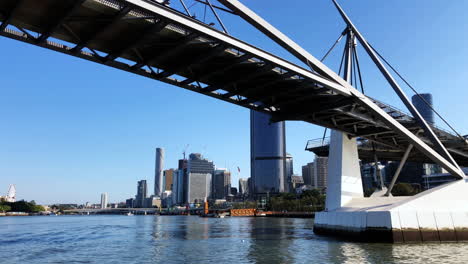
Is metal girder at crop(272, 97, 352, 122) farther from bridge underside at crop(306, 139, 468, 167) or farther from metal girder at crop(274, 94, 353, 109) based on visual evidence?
bridge underside at crop(306, 139, 468, 167)

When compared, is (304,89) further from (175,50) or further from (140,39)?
(140,39)

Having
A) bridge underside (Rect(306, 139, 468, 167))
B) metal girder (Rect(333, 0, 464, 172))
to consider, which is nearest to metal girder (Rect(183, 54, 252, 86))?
metal girder (Rect(333, 0, 464, 172))

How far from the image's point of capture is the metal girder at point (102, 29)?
56.9ft

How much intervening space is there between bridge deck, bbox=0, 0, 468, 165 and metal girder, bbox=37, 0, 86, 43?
0.15ft

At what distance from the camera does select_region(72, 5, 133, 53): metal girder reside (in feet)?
56.9

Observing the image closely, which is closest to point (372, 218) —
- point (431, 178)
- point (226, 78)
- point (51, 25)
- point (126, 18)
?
point (226, 78)

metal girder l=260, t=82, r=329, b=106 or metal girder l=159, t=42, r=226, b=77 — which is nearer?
metal girder l=159, t=42, r=226, b=77

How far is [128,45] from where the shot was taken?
21.5m

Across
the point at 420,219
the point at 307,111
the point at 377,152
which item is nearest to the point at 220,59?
the point at 307,111

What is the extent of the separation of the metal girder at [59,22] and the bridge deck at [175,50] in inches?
1.8

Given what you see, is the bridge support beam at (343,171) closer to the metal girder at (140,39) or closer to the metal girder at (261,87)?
the metal girder at (261,87)

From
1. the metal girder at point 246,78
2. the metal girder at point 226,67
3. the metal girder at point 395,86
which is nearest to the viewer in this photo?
the metal girder at point 226,67

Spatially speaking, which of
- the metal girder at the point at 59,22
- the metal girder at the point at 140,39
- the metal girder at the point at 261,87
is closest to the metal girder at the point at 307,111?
the metal girder at the point at 261,87

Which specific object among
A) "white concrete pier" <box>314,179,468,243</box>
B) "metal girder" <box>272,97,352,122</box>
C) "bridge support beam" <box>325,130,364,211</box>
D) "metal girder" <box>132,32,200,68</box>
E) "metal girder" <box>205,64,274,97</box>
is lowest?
"white concrete pier" <box>314,179,468,243</box>
